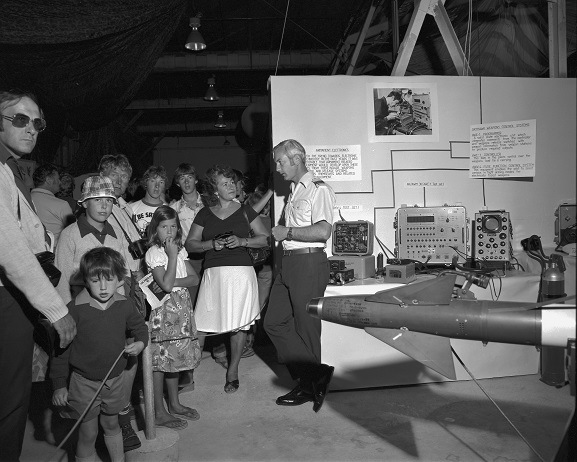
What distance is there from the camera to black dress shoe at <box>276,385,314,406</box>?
3.34 m

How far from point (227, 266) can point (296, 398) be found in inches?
37.9

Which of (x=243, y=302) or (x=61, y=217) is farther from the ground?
(x=61, y=217)

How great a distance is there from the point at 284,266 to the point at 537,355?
6.24 ft

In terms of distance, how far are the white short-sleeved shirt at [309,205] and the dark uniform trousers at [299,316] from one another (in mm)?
127

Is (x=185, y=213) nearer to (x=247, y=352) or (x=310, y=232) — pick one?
(x=247, y=352)

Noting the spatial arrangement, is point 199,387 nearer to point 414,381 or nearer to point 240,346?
point 240,346

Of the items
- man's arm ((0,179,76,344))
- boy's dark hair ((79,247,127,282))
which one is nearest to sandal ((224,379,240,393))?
boy's dark hair ((79,247,127,282))

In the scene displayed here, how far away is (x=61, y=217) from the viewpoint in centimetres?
385

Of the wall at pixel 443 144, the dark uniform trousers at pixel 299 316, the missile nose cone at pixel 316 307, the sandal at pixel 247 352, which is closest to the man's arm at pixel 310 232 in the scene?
the dark uniform trousers at pixel 299 316

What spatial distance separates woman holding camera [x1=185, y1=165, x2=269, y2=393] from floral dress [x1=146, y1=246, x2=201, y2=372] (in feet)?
1.12

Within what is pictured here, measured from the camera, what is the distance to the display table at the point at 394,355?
11.5 ft

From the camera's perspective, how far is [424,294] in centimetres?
157

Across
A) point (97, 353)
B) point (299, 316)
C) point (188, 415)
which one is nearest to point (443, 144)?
point (299, 316)

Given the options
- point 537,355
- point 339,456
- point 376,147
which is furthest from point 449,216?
point 339,456
